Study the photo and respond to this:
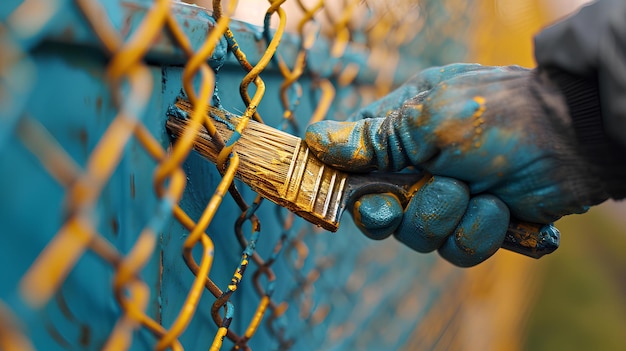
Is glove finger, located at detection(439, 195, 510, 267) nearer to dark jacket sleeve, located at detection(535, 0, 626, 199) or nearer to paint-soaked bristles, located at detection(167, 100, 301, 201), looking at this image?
dark jacket sleeve, located at detection(535, 0, 626, 199)

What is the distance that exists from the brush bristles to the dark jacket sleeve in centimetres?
32

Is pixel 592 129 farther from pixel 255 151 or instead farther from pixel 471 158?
pixel 255 151

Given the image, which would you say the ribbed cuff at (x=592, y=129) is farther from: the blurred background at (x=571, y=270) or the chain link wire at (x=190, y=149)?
the blurred background at (x=571, y=270)

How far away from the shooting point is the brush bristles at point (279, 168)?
67 cm

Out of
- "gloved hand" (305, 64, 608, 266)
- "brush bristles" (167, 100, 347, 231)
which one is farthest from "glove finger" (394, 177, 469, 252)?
"brush bristles" (167, 100, 347, 231)

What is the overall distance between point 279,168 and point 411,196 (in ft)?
0.64

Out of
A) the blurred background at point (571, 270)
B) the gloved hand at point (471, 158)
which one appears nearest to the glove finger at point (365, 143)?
the gloved hand at point (471, 158)

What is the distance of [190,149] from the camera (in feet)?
2.31

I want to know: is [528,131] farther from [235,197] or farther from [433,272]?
[433,272]

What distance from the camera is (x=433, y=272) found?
201cm

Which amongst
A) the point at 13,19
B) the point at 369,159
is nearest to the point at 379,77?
the point at 369,159

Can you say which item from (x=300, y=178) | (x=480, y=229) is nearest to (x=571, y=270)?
(x=480, y=229)

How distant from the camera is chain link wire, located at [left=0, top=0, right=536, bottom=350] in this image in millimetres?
389

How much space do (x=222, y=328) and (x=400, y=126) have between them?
356 mm
